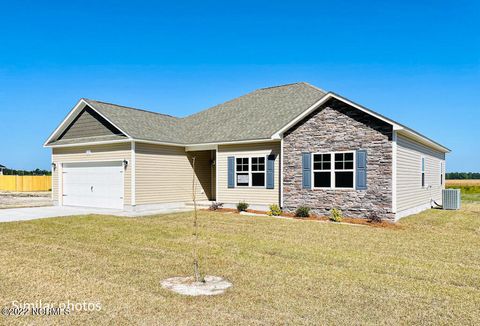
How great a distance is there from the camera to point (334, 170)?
15.2 m

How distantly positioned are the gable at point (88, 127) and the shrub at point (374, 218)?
11740 mm

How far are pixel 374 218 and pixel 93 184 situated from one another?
1361 cm

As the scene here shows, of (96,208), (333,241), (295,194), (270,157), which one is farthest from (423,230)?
(96,208)

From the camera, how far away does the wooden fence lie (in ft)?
136

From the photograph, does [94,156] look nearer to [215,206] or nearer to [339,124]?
[215,206]

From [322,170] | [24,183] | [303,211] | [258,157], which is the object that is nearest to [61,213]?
[258,157]

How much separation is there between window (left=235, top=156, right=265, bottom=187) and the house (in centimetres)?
5

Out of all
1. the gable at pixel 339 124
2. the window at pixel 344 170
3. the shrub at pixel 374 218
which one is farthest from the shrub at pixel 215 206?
the shrub at pixel 374 218

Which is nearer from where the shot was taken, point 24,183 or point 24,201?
point 24,201

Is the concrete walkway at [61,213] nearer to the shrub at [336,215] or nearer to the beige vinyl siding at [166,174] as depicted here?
the beige vinyl siding at [166,174]

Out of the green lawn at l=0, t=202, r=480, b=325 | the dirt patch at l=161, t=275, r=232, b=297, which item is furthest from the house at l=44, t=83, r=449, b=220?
the dirt patch at l=161, t=275, r=232, b=297

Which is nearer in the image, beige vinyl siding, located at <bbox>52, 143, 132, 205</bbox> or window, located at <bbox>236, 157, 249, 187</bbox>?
beige vinyl siding, located at <bbox>52, 143, 132, 205</bbox>

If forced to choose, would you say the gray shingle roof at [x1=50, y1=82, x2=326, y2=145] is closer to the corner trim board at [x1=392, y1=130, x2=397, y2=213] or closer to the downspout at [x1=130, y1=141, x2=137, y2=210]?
the downspout at [x1=130, y1=141, x2=137, y2=210]

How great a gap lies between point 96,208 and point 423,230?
14.7 metres
